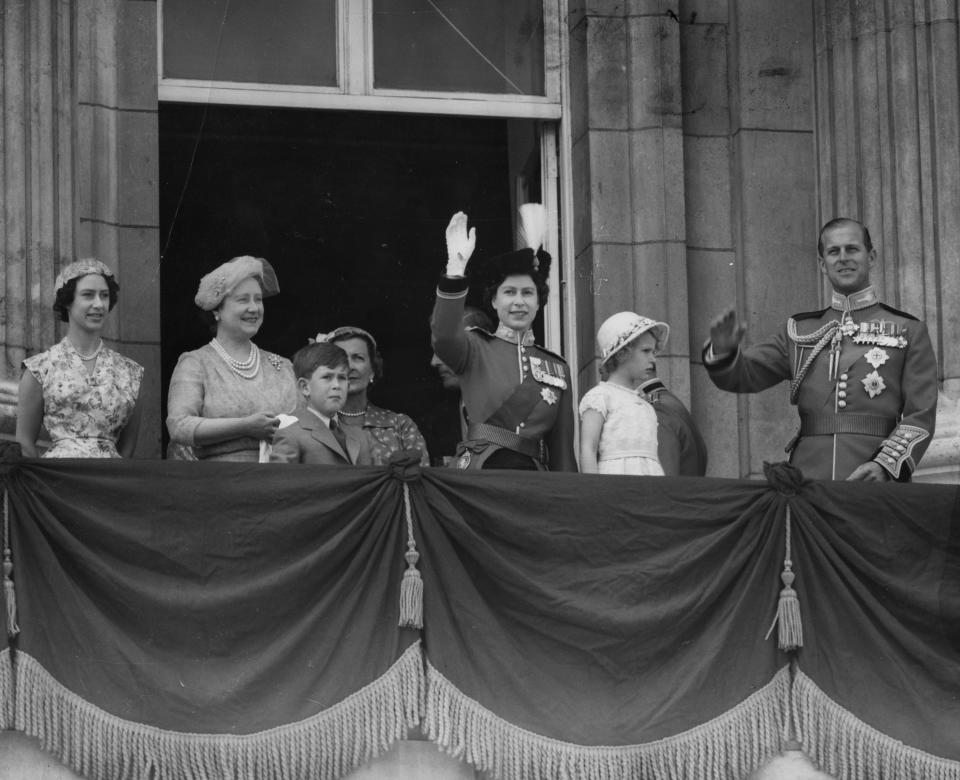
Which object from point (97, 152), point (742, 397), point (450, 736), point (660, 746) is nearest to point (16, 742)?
point (450, 736)

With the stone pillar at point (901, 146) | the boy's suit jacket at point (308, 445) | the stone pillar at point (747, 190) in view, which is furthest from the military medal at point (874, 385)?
the boy's suit jacket at point (308, 445)

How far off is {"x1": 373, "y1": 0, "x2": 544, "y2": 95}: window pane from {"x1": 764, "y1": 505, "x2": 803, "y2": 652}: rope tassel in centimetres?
391

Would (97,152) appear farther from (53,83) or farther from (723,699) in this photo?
(723,699)

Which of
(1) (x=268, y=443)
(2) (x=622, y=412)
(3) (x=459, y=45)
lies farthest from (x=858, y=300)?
(3) (x=459, y=45)

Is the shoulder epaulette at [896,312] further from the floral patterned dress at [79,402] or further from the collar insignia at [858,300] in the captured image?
the floral patterned dress at [79,402]

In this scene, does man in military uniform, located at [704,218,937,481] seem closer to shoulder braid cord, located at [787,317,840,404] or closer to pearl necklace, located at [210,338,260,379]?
shoulder braid cord, located at [787,317,840,404]

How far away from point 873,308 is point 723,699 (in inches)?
83.2

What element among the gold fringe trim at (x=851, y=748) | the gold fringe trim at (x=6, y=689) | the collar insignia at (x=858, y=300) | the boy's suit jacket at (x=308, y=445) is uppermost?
the collar insignia at (x=858, y=300)

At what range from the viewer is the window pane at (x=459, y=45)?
14.3m

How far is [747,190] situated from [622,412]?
2.41 metres

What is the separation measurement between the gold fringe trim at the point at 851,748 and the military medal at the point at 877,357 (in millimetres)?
1658

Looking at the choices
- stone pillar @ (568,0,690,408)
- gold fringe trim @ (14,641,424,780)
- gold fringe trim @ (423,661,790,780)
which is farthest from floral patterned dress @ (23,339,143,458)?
stone pillar @ (568,0,690,408)

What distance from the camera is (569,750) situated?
1101 centimetres

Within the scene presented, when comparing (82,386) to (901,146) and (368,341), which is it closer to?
Answer: (368,341)
